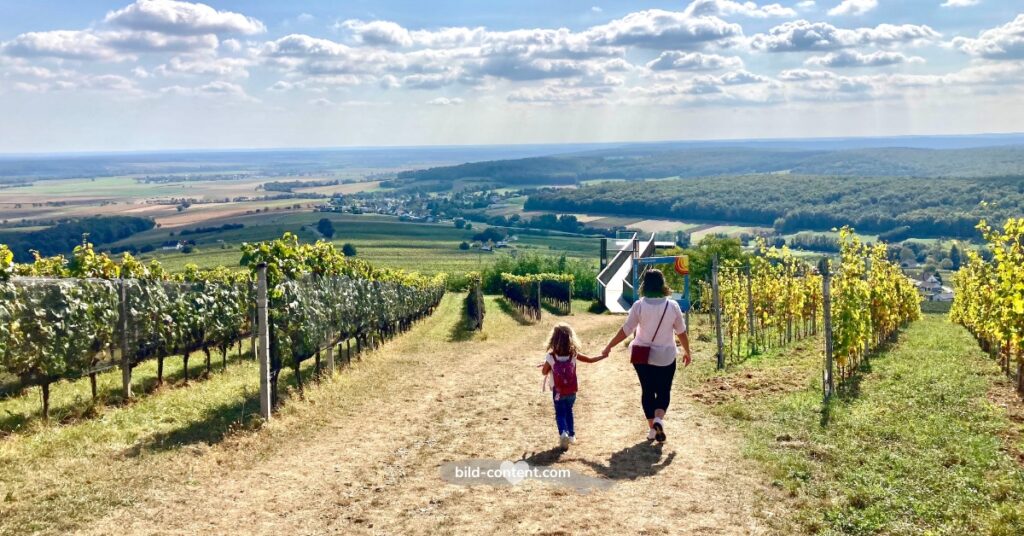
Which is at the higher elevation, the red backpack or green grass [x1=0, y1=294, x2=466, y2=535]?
the red backpack

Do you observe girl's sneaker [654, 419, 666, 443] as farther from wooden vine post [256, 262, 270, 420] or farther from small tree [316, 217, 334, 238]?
small tree [316, 217, 334, 238]

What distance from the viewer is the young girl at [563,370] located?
9.64 m

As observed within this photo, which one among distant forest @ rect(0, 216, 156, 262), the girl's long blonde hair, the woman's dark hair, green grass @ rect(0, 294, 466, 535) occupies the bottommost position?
distant forest @ rect(0, 216, 156, 262)

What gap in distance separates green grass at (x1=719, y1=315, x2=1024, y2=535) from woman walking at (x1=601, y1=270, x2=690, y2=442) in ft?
4.55

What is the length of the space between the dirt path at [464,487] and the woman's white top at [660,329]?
1.19 m

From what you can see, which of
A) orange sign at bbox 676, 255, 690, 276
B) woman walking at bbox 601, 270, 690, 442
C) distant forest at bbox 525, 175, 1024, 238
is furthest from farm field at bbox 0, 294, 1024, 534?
distant forest at bbox 525, 175, 1024, 238

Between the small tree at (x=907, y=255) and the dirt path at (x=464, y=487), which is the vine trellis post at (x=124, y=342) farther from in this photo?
the small tree at (x=907, y=255)

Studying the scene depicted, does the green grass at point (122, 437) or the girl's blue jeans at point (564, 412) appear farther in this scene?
the girl's blue jeans at point (564, 412)

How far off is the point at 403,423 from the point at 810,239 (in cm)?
12684

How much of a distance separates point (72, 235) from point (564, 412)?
468ft

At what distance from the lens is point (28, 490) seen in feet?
26.5

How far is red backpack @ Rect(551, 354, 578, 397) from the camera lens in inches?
379

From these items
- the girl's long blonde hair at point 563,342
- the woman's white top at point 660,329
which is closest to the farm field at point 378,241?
the girl's long blonde hair at point 563,342

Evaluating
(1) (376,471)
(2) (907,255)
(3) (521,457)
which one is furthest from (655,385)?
(2) (907,255)
